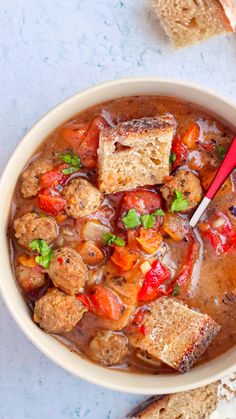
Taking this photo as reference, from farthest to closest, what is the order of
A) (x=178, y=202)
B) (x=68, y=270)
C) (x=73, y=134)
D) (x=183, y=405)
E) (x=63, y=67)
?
(x=183, y=405), (x=63, y=67), (x=73, y=134), (x=178, y=202), (x=68, y=270)

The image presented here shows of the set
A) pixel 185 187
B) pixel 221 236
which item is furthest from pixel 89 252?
pixel 221 236

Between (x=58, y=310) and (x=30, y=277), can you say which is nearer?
(x=58, y=310)

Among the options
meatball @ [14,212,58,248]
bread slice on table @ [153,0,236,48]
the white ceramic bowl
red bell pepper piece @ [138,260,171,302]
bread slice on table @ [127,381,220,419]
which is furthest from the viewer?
bread slice on table @ [127,381,220,419]

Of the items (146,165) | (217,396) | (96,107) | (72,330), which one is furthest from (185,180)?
Answer: (217,396)

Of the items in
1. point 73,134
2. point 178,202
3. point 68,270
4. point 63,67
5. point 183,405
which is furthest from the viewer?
point 183,405

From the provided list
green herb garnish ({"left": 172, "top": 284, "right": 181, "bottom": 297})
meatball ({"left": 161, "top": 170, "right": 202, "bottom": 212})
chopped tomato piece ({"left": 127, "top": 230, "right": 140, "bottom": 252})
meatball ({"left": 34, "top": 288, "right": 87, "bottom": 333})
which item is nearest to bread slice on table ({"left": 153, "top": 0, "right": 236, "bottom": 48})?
meatball ({"left": 161, "top": 170, "right": 202, "bottom": 212})

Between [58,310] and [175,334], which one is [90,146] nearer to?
[58,310]

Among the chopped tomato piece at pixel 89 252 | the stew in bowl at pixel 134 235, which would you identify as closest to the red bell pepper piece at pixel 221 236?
the stew in bowl at pixel 134 235

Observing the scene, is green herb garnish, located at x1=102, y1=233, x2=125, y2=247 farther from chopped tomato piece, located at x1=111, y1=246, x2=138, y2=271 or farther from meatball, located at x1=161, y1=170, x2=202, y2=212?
meatball, located at x1=161, y1=170, x2=202, y2=212
